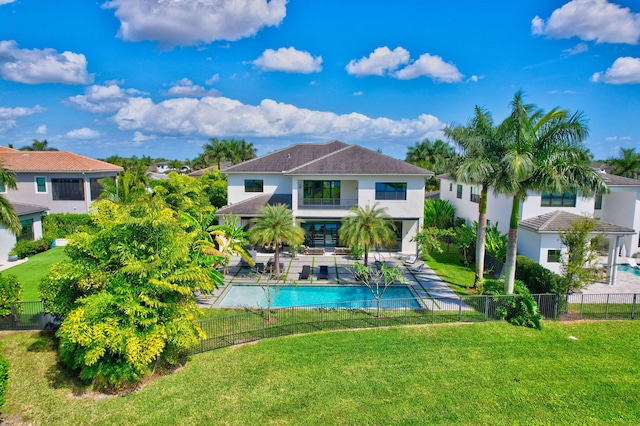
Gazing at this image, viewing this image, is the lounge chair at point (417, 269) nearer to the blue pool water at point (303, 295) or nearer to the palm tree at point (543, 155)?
the blue pool water at point (303, 295)

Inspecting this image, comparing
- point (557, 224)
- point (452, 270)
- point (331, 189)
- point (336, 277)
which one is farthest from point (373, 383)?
point (331, 189)

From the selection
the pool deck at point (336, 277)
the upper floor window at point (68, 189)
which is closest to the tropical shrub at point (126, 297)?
the pool deck at point (336, 277)

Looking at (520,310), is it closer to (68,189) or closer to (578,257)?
(578,257)

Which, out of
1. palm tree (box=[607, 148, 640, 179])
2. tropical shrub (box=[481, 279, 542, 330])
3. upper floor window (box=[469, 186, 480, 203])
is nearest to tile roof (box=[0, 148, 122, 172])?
upper floor window (box=[469, 186, 480, 203])

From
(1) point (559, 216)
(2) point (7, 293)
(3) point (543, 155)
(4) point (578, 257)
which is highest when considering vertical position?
(3) point (543, 155)

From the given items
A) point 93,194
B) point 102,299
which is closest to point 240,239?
point 102,299
